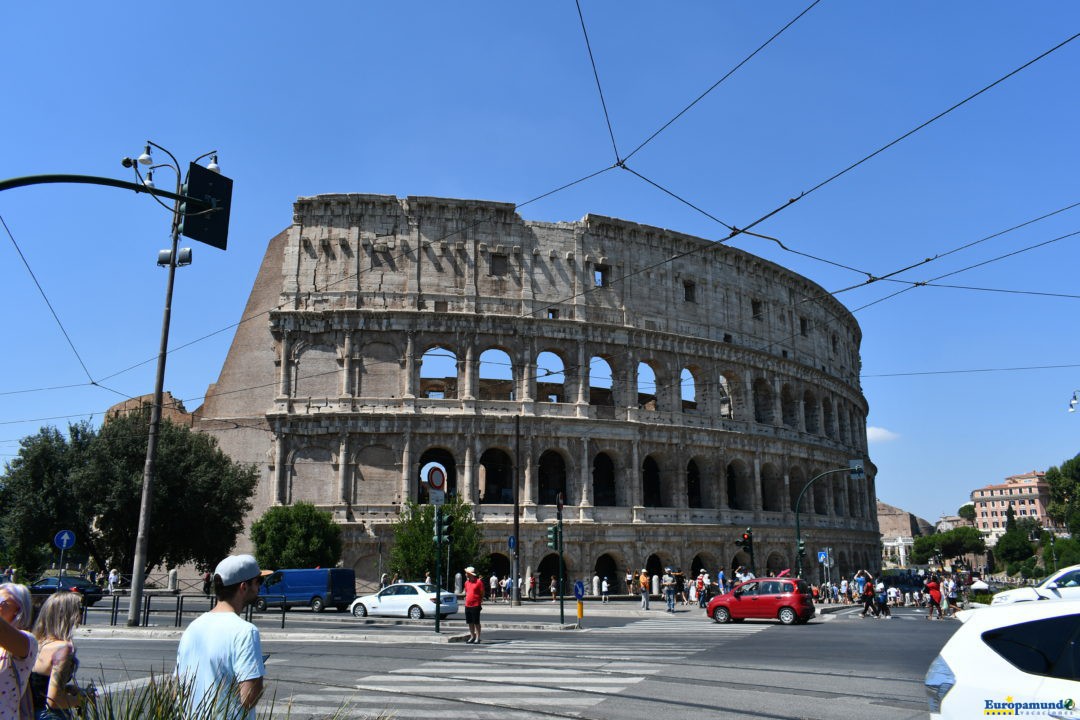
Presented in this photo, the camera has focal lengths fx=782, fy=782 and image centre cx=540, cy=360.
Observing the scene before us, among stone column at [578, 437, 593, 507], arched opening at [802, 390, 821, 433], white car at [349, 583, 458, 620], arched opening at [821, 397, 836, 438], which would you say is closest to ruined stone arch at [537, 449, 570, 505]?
stone column at [578, 437, 593, 507]

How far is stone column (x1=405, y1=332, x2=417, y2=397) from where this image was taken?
34.9m

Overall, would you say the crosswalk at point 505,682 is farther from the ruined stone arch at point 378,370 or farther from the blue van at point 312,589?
the ruined stone arch at point 378,370

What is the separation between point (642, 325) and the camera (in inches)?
1524

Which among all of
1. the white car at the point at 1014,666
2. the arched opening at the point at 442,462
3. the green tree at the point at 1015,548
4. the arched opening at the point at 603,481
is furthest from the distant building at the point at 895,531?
the white car at the point at 1014,666

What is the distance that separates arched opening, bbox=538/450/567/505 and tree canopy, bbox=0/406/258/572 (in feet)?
45.3

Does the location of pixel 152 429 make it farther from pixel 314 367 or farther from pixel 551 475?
pixel 551 475

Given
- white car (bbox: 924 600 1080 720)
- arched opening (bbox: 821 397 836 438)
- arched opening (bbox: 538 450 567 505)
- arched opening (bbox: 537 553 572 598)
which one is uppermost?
arched opening (bbox: 821 397 836 438)

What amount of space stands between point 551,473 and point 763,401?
13660 millimetres

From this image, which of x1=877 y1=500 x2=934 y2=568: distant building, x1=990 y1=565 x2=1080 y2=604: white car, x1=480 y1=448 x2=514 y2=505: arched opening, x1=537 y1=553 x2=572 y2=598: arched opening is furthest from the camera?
x1=877 y1=500 x2=934 y2=568: distant building

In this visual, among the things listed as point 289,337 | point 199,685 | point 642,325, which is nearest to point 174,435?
point 289,337

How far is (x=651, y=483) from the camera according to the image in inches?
1638

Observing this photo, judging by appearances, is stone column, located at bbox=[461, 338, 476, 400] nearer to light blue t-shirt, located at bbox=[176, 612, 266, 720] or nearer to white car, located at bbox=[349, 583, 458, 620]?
white car, located at bbox=[349, 583, 458, 620]

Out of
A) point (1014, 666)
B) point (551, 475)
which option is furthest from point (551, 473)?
point (1014, 666)

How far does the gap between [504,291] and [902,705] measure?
29.7 metres
